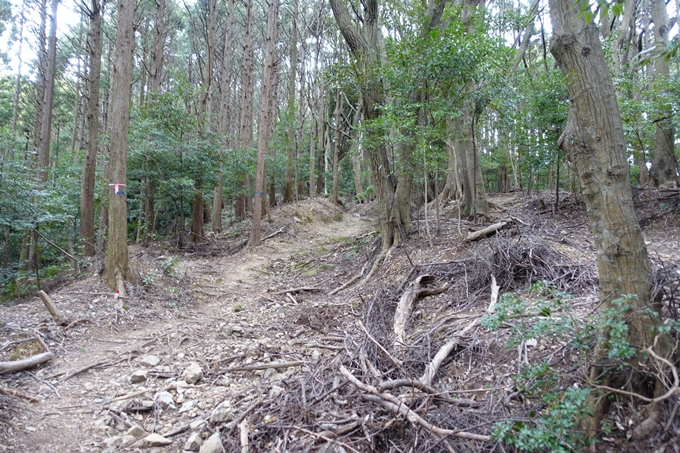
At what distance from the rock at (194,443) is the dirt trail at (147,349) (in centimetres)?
15

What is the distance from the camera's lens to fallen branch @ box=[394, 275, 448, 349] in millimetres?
4113

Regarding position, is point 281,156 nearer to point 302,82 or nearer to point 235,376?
point 302,82

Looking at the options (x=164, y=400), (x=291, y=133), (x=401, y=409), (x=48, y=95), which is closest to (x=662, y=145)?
(x=401, y=409)

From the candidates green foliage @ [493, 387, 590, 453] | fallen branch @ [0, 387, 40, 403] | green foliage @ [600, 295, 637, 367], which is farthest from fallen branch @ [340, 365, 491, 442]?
fallen branch @ [0, 387, 40, 403]

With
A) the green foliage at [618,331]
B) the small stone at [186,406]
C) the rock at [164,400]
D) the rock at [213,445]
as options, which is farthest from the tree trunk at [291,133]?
the green foliage at [618,331]

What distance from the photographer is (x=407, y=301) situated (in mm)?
4988

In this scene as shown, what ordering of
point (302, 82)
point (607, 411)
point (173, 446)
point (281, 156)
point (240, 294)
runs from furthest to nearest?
point (302, 82) < point (281, 156) < point (240, 294) < point (173, 446) < point (607, 411)

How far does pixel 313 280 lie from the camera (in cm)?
851

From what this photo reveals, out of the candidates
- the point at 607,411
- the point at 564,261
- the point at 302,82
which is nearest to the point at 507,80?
the point at 564,261

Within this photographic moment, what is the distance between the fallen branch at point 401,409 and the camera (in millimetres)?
2048

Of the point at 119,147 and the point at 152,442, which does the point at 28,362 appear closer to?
the point at 152,442

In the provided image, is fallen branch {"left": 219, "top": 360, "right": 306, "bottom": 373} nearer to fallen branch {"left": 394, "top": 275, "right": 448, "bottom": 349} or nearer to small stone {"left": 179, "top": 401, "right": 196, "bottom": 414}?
small stone {"left": 179, "top": 401, "right": 196, "bottom": 414}

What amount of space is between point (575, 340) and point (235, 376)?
3.10m

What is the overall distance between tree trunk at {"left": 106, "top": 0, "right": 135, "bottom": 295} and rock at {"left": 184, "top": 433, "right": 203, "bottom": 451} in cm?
432
